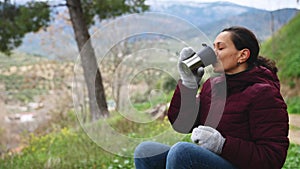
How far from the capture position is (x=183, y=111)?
1.89 meters

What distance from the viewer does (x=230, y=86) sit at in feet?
5.98

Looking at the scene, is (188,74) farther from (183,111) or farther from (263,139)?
(263,139)

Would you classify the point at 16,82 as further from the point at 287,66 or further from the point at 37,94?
the point at 287,66

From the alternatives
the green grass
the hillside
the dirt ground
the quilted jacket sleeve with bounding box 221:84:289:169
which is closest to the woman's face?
the quilted jacket sleeve with bounding box 221:84:289:169

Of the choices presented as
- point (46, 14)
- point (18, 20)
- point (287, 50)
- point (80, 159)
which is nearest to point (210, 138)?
point (80, 159)

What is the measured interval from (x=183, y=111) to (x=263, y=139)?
1.18 feet

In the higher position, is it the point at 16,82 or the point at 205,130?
the point at 205,130

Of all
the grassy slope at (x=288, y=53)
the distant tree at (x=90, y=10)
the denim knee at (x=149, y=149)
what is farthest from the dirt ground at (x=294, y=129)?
the denim knee at (x=149, y=149)

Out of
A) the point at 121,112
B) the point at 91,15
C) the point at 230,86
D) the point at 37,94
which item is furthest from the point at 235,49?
the point at 37,94

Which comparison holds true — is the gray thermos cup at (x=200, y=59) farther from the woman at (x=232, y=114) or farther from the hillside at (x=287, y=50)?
the hillside at (x=287, y=50)

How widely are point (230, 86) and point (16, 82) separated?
26.9 feet

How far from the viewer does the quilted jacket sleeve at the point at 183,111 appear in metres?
1.86

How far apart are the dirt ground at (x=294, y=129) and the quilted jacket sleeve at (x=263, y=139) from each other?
9.99 feet

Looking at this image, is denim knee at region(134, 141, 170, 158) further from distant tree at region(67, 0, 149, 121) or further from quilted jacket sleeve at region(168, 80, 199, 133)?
distant tree at region(67, 0, 149, 121)
